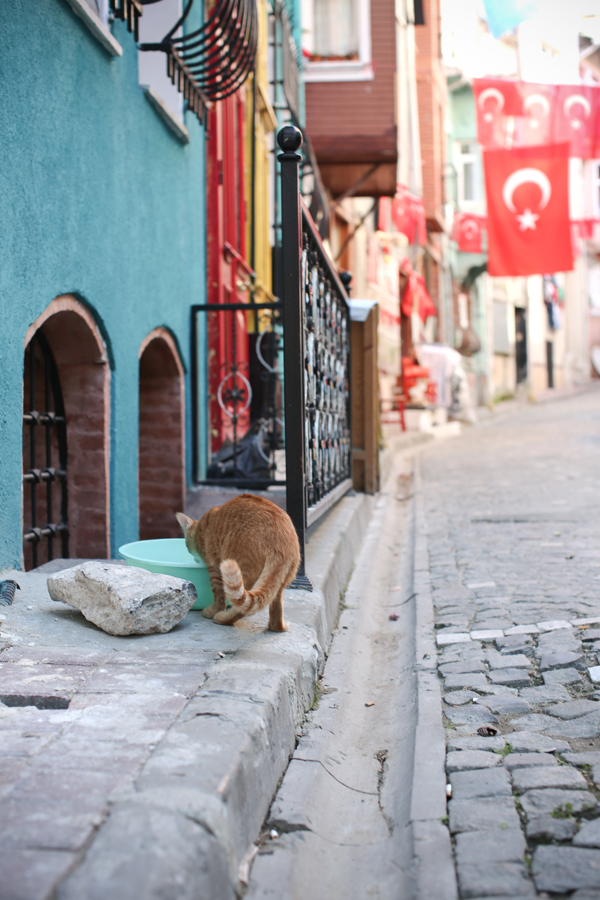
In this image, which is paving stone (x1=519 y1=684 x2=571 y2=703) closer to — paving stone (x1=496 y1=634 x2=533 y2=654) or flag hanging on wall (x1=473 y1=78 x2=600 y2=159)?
paving stone (x1=496 y1=634 x2=533 y2=654)

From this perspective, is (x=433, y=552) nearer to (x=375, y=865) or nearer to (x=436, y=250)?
(x=375, y=865)

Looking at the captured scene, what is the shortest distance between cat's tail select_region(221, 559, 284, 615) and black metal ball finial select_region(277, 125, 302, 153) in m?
1.92

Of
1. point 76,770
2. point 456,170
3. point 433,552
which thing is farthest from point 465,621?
point 456,170

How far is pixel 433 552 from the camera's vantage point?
224 inches

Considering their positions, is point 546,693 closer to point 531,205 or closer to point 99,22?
point 99,22

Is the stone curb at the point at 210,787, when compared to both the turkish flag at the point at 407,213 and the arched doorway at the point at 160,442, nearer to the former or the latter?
the arched doorway at the point at 160,442

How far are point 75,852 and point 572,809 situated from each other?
1.27m

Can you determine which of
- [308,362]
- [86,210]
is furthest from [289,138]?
[86,210]

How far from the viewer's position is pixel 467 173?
29266 mm

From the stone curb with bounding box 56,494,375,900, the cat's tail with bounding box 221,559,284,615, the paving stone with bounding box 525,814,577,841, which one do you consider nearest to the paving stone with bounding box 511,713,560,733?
the paving stone with bounding box 525,814,577,841

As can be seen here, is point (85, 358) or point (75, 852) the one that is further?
point (85, 358)

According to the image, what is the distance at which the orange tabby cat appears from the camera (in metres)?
2.65

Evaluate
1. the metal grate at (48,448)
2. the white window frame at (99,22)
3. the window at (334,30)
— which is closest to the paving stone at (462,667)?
the metal grate at (48,448)

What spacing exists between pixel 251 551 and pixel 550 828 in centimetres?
126
